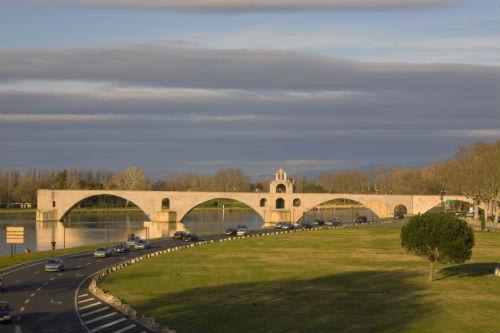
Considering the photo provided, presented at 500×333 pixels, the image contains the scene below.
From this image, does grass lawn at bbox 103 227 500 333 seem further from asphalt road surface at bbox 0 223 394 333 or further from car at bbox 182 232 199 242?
car at bbox 182 232 199 242

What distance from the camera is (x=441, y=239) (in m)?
84.2

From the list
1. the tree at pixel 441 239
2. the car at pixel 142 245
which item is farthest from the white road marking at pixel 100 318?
the car at pixel 142 245

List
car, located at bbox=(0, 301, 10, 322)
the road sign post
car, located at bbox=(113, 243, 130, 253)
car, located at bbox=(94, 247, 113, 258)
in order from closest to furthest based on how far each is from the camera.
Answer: car, located at bbox=(0, 301, 10, 322) → the road sign post → car, located at bbox=(94, 247, 113, 258) → car, located at bbox=(113, 243, 130, 253)

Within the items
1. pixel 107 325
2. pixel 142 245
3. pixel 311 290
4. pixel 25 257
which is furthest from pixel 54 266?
pixel 107 325

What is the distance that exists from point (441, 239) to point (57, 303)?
35.6 metres

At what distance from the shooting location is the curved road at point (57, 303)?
186 feet

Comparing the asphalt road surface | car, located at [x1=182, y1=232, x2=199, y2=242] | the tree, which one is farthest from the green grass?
the tree

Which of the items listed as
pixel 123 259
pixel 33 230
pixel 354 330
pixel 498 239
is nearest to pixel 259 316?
pixel 354 330

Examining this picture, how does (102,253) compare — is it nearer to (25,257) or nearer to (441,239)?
(25,257)

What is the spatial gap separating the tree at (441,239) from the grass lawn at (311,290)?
2510 mm

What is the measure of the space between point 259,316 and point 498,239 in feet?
265

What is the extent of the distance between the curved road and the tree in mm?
30339

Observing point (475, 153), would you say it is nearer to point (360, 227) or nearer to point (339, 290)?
point (360, 227)

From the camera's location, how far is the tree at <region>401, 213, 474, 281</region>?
3310 inches
